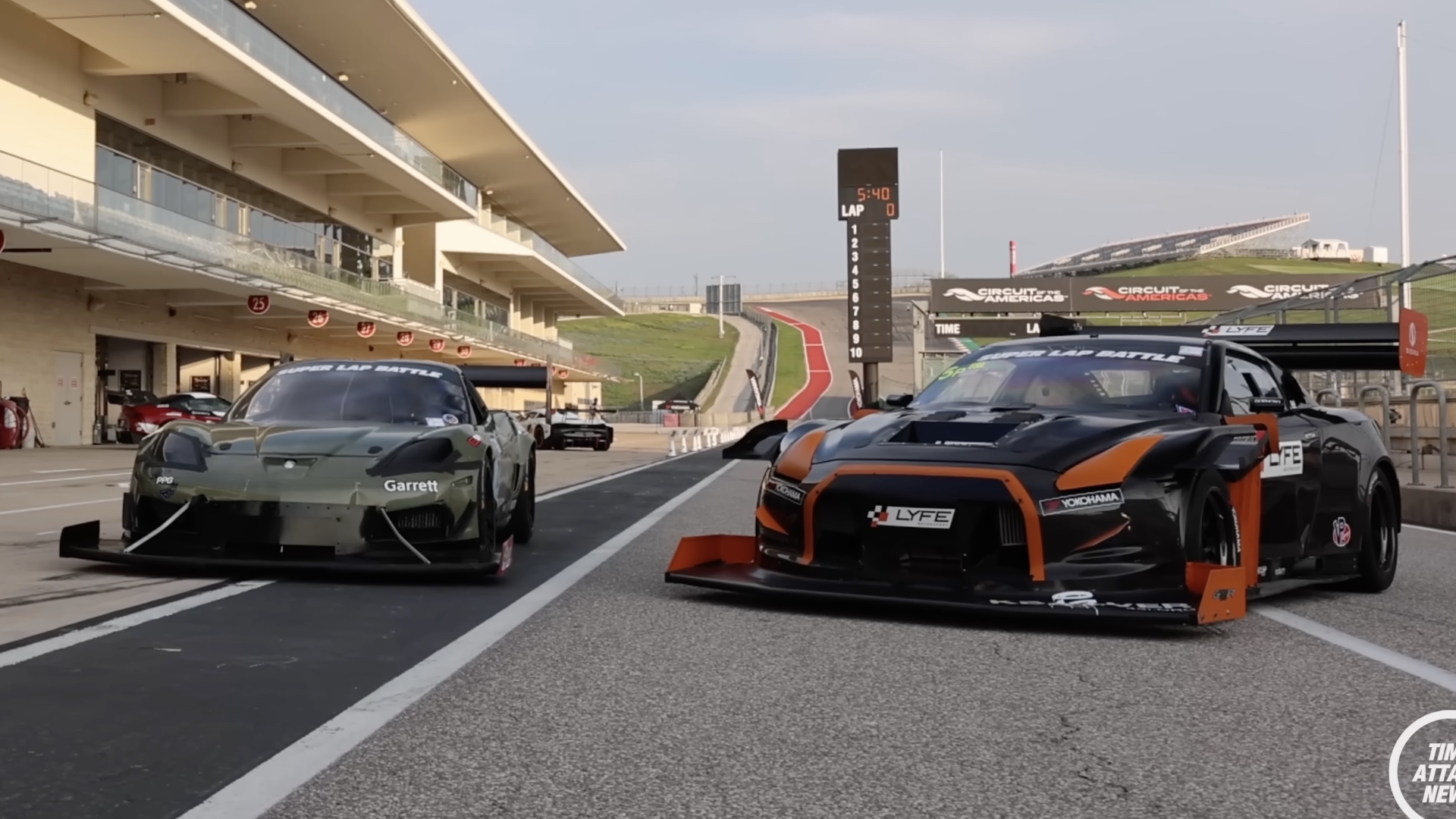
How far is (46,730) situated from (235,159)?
38956 millimetres

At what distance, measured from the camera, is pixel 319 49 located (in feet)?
136

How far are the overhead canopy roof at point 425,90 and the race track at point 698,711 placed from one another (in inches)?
1339

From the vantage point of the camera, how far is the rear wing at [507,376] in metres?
10.7

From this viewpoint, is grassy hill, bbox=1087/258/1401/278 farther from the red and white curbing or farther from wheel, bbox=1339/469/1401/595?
wheel, bbox=1339/469/1401/595

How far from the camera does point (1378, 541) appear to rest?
306 inches

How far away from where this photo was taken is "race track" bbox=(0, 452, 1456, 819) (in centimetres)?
336

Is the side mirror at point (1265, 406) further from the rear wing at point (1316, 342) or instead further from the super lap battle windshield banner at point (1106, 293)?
the super lap battle windshield banner at point (1106, 293)

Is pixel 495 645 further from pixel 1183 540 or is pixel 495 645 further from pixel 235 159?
pixel 235 159

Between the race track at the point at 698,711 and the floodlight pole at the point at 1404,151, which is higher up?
the floodlight pole at the point at 1404,151

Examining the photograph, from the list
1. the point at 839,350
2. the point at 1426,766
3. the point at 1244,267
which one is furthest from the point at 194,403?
the point at 1244,267

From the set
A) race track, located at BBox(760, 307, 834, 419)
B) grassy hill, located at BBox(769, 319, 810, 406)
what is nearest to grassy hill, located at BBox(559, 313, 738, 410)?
grassy hill, located at BBox(769, 319, 810, 406)

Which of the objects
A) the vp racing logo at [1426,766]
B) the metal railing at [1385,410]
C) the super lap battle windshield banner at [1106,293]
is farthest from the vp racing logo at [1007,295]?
the vp racing logo at [1426,766]

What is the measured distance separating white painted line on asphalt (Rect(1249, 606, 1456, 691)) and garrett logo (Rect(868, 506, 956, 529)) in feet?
5.65

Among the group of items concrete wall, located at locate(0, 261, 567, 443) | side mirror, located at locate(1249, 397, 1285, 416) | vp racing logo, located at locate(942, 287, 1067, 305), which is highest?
vp racing logo, located at locate(942, 287, 1067, 305)
